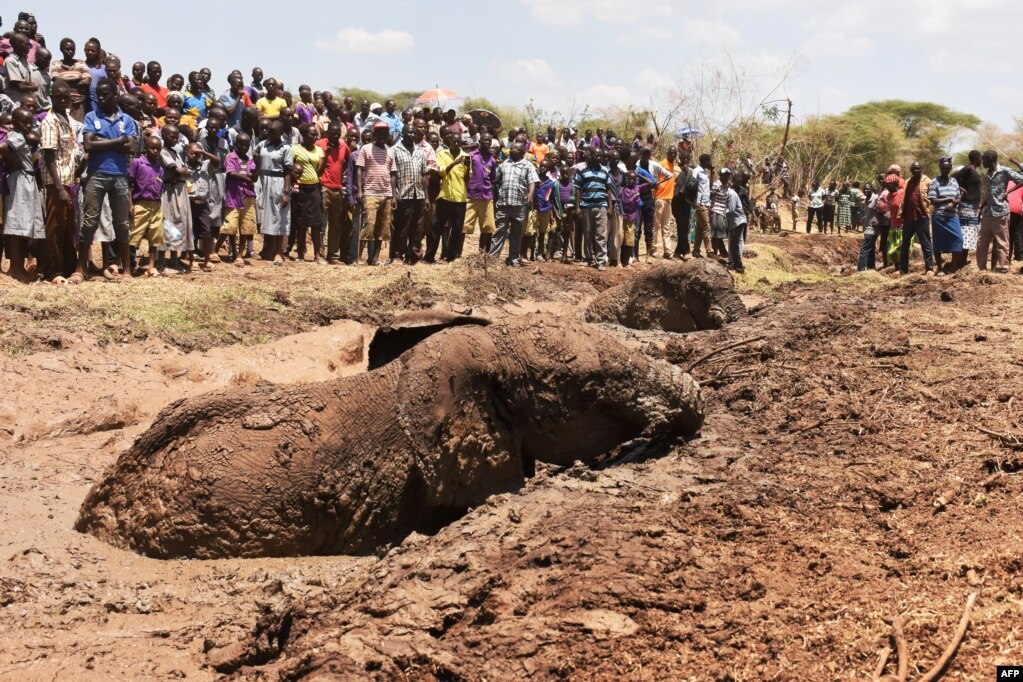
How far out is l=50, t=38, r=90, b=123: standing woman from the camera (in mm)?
12148

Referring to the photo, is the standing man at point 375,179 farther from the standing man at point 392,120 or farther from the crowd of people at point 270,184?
the standing man at point 392,120

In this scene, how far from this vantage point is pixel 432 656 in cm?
374

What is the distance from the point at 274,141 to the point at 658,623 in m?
11.0

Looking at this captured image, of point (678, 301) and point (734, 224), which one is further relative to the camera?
point (734, 224)

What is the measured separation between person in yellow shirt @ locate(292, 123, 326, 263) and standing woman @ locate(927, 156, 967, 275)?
28.7ft

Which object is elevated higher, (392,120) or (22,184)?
(392,120)

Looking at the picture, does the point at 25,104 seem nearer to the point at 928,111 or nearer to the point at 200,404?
the point at 200,404

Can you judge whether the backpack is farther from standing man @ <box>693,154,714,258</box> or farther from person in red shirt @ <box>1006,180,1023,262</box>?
person in red shirt @ <box>1006,180,1023,262</box>

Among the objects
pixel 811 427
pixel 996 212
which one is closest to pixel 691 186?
pixel 996 212

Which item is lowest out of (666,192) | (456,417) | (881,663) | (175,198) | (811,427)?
(881,663)

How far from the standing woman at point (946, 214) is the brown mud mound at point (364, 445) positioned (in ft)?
36.8

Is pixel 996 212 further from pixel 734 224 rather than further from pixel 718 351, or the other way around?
pixel 718 351

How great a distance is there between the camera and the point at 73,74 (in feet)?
40.4

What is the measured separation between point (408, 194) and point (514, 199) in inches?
62.8
